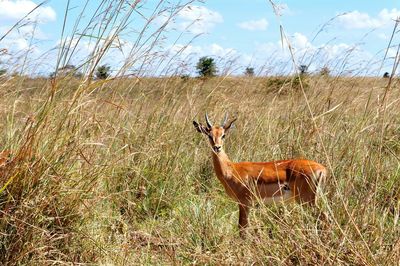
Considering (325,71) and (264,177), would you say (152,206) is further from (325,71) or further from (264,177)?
(325,71)

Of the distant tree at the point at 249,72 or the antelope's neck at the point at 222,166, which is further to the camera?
the distant tree at the point at 249,72

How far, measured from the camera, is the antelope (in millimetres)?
4141

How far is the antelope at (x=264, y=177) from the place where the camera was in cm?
414

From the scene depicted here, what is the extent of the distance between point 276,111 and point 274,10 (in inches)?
185

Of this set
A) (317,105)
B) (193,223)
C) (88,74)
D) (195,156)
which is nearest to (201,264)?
(193,223)

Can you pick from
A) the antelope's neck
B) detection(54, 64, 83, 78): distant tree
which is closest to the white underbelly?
the antelope's neck

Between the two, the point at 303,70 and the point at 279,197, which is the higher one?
the point at 303,70

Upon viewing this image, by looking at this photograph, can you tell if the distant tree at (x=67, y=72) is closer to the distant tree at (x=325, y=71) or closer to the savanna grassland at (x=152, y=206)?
the savanna grassland at (x=152, y=206)

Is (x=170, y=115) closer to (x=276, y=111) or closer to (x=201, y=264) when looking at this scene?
(x=276, y=111)

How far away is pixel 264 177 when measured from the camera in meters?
4.57

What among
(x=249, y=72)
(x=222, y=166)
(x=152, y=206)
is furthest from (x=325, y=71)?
(x=152, y=206)

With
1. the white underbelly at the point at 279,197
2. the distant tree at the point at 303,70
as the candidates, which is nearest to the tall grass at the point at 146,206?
the white underbelly at the point at 279,197

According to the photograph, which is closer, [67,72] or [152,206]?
[67,72]

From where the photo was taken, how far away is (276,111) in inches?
278
